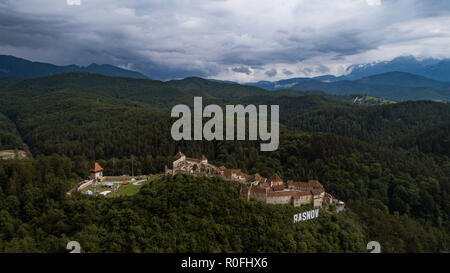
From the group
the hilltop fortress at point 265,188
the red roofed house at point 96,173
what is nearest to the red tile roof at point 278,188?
the hilltop fortress at point 265,188

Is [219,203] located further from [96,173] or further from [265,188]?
[96,173]

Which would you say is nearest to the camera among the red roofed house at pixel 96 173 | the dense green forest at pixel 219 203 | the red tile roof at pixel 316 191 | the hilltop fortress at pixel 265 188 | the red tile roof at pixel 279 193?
the dense green forest at pixel 219 203

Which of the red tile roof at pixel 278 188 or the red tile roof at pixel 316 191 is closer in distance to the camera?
the red tile roof at pixel 278 188

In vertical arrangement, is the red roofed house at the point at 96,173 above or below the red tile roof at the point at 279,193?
above

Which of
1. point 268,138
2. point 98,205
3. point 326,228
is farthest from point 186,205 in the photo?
point 268,138

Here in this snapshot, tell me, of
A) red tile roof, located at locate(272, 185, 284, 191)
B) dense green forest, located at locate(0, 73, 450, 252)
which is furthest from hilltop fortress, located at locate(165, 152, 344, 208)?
dense green forest, located at locate(0, 73, 450, 252)

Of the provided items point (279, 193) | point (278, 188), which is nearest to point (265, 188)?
point (279, 193)

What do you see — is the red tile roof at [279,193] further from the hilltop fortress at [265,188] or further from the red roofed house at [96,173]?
the red roofed house at [96,173]

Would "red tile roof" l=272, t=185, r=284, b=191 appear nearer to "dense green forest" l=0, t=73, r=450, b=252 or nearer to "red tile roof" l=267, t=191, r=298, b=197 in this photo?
"red tile roof" l=267, t=191, r=298, b=197
